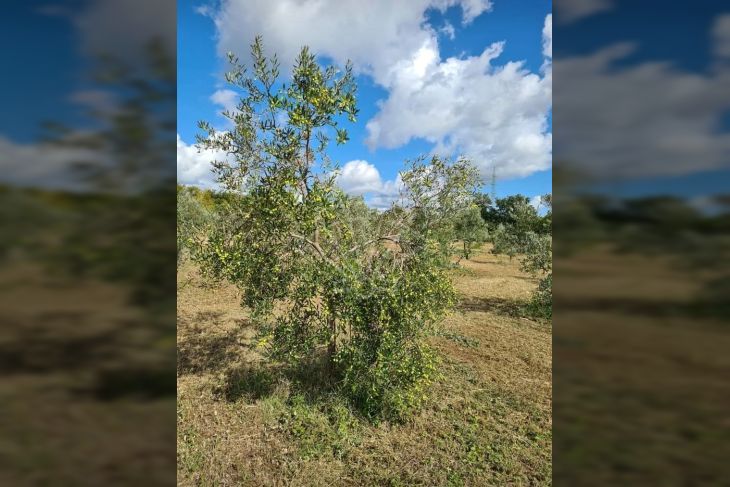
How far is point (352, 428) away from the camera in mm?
5551

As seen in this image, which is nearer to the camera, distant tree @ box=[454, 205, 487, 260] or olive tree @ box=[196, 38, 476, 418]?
olive tree @ box=[196, 38, 476, 418]

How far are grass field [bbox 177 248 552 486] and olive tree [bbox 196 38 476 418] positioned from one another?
1.96 feet

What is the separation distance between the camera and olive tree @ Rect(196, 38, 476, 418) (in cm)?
508

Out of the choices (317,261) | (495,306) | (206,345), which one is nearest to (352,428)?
(317,261)

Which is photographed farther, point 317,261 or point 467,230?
point 467,230

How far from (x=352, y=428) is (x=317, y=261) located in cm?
261
